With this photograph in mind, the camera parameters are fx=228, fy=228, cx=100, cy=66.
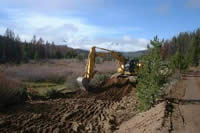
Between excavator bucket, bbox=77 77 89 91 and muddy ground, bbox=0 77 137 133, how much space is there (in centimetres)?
180

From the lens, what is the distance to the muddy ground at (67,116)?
457 inches

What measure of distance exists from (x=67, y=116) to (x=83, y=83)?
7.73 m

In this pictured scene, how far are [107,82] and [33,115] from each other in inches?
492

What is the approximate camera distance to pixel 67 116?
1365cm

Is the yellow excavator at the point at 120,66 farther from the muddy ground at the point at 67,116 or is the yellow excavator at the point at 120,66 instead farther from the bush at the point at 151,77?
the bush at the point at 151,77

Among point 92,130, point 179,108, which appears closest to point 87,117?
point 92,130

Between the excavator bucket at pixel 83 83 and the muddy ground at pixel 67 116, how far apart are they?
180 centimetres

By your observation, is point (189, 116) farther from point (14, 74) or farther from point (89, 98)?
point (14, 74)

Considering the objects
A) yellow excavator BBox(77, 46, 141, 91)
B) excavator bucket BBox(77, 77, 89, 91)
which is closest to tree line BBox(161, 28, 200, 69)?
yellow excavator BBox(77, 46, 141, 91)

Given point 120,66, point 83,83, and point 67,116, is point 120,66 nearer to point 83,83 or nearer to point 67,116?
point 83,83

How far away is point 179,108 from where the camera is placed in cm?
1274

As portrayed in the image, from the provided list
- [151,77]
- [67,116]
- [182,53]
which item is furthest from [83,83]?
[182,53]

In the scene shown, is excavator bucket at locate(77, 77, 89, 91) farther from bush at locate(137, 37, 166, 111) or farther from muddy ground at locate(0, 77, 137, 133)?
bush at locate(137, 37, 166, 111)

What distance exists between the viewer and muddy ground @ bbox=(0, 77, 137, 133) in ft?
38.1
